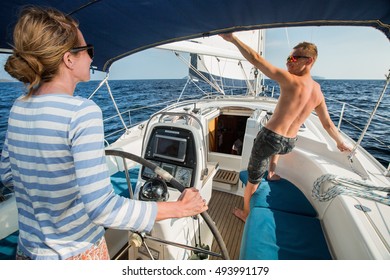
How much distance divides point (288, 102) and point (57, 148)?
1.94m

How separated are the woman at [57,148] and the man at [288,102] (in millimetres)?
1308

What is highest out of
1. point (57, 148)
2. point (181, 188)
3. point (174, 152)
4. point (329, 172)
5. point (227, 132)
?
point (57, 148)

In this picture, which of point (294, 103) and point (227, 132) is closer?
point (294, 103)

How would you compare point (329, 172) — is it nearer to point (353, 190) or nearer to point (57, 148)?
point (353, 190)

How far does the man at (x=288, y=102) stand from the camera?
1.85 meters

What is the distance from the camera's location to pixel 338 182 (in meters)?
1.86

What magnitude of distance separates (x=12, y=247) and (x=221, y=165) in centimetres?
314

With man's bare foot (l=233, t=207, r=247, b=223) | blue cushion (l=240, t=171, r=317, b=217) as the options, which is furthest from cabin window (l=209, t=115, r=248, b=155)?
blue cushion (l=240, t=171, r=317, b=217)


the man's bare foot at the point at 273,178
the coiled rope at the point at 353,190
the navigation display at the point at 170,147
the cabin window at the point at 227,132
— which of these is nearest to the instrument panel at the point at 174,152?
the navigation display at the point at 170,147

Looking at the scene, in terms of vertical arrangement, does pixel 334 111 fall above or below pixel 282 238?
below

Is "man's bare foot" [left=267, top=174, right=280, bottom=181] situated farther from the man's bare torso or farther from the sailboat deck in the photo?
the man's bare torso

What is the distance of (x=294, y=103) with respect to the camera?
6.55ft

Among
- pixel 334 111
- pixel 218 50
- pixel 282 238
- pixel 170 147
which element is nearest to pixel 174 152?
pixel 170 147

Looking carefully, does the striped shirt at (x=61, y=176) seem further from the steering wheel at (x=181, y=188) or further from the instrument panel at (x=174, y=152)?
the instrument panel at (x=174, y=152)
